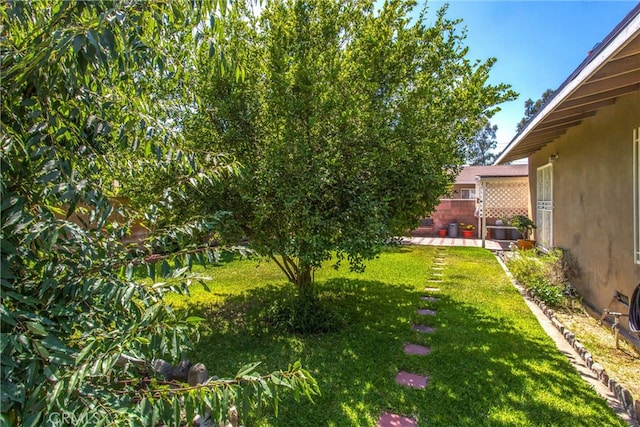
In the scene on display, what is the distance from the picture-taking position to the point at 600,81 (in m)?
4.83

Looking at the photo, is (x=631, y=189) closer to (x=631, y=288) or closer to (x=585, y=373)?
(x=631, y=288)

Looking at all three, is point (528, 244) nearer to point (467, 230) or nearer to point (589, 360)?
point (467, 230)

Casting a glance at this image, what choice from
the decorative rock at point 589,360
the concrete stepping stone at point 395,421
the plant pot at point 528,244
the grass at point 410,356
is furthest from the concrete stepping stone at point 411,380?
the plant pot at point 528,244

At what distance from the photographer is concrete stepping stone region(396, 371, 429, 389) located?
14.1 ft

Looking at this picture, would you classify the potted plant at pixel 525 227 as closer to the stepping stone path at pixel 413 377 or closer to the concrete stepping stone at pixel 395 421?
the stepping stone path at pixel 413 377

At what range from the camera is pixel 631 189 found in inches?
218

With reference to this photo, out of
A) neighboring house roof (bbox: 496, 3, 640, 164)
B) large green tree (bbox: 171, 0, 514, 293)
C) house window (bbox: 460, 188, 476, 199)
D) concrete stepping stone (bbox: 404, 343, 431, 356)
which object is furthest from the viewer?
house window (bbox: 460, 188, 476, 199)

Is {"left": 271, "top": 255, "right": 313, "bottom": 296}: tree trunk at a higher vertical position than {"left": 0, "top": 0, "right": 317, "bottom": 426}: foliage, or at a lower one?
lower

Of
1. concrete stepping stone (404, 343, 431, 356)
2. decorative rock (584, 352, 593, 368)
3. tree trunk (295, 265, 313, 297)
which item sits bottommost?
concrete stepping stone (404, 343, 431, 356)

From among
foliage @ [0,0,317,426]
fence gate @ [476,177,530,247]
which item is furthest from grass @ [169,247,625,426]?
fence gate @ [476,177,530,247]

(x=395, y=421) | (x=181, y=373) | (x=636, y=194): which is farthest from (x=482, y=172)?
(x=181, y=373)

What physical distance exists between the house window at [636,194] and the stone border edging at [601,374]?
58.4 inches

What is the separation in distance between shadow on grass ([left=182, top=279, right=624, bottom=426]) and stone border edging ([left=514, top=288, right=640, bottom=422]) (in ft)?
0.75

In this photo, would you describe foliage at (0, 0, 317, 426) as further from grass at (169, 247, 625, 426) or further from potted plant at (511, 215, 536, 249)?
potted plant at (511, 215, 536, 249)
